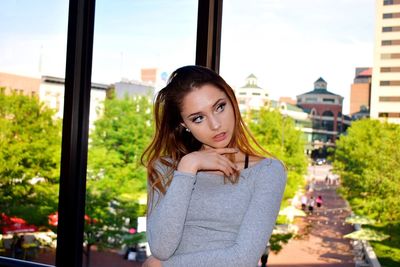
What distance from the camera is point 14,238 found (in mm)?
9859

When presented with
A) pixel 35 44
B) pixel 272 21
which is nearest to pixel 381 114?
pixel 272 21

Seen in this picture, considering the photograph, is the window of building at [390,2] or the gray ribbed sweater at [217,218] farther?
the window of building at [390,2]

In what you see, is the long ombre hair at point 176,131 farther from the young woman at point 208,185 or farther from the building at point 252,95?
the building at point 252,95

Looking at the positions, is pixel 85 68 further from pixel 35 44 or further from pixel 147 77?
pixel 147 77

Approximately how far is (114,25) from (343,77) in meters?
4.94

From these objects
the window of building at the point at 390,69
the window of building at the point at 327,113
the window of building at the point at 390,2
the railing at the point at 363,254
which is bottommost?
the railing at the point at 363,254

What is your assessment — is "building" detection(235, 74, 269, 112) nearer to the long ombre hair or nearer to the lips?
the long ombre hair

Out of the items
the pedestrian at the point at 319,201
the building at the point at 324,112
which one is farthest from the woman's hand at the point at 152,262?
the pedestrian at the point at 319,201

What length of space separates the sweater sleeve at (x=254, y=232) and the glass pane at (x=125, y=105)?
9.43m

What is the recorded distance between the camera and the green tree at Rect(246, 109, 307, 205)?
1116 centimetres

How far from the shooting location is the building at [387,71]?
6.41 m

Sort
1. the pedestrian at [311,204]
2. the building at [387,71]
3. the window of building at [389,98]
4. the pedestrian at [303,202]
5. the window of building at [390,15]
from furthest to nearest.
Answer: the pedestrian at [311,204] < the pedestrian at [303,202] < the window of building at [389,98] < the building at [387,71] < the window of building at [390,15]

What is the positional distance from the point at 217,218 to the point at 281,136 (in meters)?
10.7

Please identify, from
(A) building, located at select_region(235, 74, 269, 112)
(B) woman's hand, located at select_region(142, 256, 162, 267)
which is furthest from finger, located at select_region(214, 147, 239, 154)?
(A) building, located at select_region(235, 74, 269, 112)
